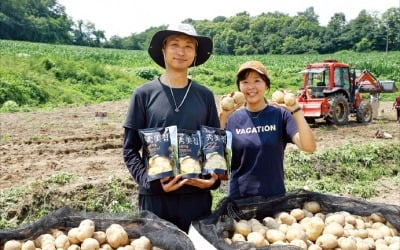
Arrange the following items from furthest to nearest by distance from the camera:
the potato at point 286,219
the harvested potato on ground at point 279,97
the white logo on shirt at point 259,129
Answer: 1. the harvested potato on ground at point 279,97
2. the white logo on shirt at point 259,129
3. the potato at point 286,219

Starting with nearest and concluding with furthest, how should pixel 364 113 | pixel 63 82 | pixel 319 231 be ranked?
pixel 319 231, pixel 364 113, pixel 63 82

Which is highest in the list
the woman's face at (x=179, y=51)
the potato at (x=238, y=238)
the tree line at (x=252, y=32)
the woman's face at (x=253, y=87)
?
the tree line at (x=252, y=32)

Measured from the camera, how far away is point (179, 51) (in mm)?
2557

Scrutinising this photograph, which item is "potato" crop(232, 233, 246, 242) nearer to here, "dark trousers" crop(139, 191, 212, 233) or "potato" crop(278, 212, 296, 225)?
"dark trousers" crop(139, 191, 212, 233)

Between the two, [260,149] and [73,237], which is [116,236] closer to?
[73,237]

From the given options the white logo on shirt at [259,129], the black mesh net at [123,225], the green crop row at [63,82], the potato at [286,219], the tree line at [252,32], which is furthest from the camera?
the tree line at [252,32]

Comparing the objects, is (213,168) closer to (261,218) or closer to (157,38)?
(261,218)

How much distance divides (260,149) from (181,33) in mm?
847

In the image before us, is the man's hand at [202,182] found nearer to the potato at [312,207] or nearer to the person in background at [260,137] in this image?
the person in background at [260,137]

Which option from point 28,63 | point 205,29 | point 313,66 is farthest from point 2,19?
point 313,66

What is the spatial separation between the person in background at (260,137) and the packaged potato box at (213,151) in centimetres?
35

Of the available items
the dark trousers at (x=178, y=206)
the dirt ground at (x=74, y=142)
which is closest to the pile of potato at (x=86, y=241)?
the dark trousers at (x=178, y=206)

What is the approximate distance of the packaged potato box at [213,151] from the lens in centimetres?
247

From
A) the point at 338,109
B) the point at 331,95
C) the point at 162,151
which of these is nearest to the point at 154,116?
the point at 162,151
